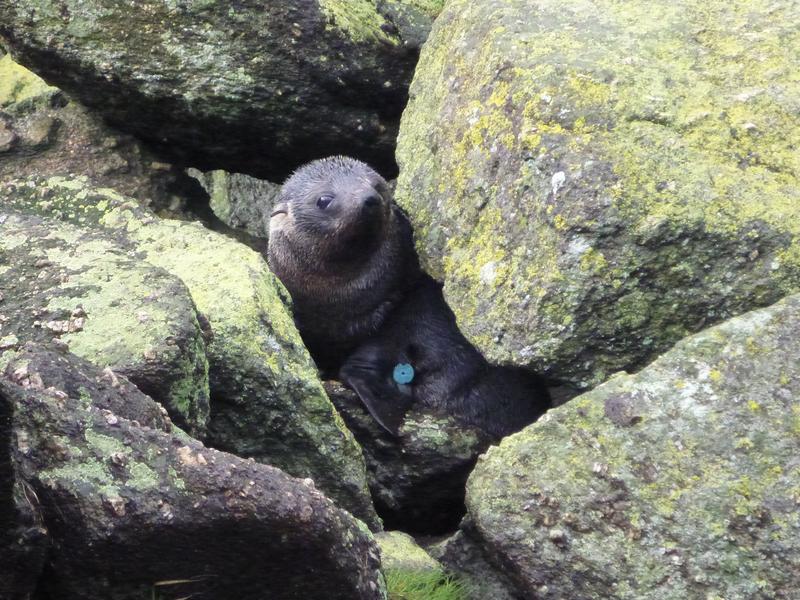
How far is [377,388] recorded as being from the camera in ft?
23.4

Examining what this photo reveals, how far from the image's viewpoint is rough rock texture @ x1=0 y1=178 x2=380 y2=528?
5605 mm

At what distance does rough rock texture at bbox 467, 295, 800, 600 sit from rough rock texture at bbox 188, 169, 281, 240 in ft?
15.9

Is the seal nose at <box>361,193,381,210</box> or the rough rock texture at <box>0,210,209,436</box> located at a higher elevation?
the rough rock texture at <box>0,210,209,436</box>

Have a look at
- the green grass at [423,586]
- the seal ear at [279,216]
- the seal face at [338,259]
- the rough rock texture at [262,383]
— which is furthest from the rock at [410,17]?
the green grass at [423,586]

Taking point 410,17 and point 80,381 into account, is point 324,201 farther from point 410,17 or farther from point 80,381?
point 80,381

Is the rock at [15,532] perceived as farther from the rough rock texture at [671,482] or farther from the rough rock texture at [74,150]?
the rough rock texture at [74,150]

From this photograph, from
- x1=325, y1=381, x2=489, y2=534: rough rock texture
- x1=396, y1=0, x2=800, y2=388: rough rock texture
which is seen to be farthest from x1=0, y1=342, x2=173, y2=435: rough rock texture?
x1=325, y1=381, x2=489, y2=534: rough rock texture

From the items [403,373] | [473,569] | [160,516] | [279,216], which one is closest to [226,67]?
[279,216]

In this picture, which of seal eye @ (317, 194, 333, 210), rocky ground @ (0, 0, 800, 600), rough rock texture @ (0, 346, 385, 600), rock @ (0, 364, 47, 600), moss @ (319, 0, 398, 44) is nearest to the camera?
rock @ (0, 364, 47, 600)

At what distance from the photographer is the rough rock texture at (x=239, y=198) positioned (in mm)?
9453

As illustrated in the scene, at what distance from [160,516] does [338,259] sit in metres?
4.35

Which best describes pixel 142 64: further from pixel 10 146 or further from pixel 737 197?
pixel 737 197

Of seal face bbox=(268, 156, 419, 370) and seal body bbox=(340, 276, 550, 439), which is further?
seal face bbox=(268, 156, 419, 370)

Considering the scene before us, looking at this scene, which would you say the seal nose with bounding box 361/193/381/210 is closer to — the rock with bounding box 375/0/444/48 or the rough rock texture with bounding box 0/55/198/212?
the rock with bounding box 375/0/444/48
